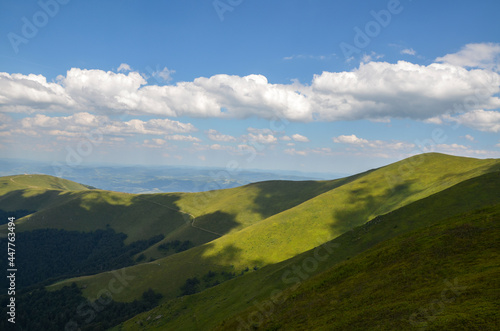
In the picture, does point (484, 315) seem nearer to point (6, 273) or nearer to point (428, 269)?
point (428, 269)

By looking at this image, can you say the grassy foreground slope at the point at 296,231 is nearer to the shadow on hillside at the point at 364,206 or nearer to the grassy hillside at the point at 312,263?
Result: the shadow on hillside at the point at 364,206

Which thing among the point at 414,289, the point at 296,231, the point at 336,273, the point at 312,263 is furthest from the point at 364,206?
the point at 414,289

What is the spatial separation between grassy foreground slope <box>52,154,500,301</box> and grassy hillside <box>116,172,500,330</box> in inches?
1225

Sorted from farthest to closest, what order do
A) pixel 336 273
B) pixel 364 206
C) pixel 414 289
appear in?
pixel 364 206, pixel 336 273, pixel 414 289

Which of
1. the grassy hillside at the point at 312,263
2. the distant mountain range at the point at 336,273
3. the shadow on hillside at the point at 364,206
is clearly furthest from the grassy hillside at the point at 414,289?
the shadow on hillside at the point at 364,206

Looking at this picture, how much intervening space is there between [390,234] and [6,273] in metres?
268

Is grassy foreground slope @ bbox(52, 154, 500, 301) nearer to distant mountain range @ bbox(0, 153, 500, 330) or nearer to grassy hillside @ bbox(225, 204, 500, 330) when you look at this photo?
distant mountain range @ bbox(0, 153, 500, 330)

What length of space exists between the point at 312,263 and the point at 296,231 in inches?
2303

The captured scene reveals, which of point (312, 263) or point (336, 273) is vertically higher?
point (336, 273)

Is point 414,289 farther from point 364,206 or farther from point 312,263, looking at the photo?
point 364,206

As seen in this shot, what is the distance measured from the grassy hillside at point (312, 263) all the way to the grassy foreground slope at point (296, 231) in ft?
102

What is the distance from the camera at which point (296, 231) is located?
122 metres

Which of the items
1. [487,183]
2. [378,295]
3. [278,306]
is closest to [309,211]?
[487,183]

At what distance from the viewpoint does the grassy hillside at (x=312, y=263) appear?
201ft
